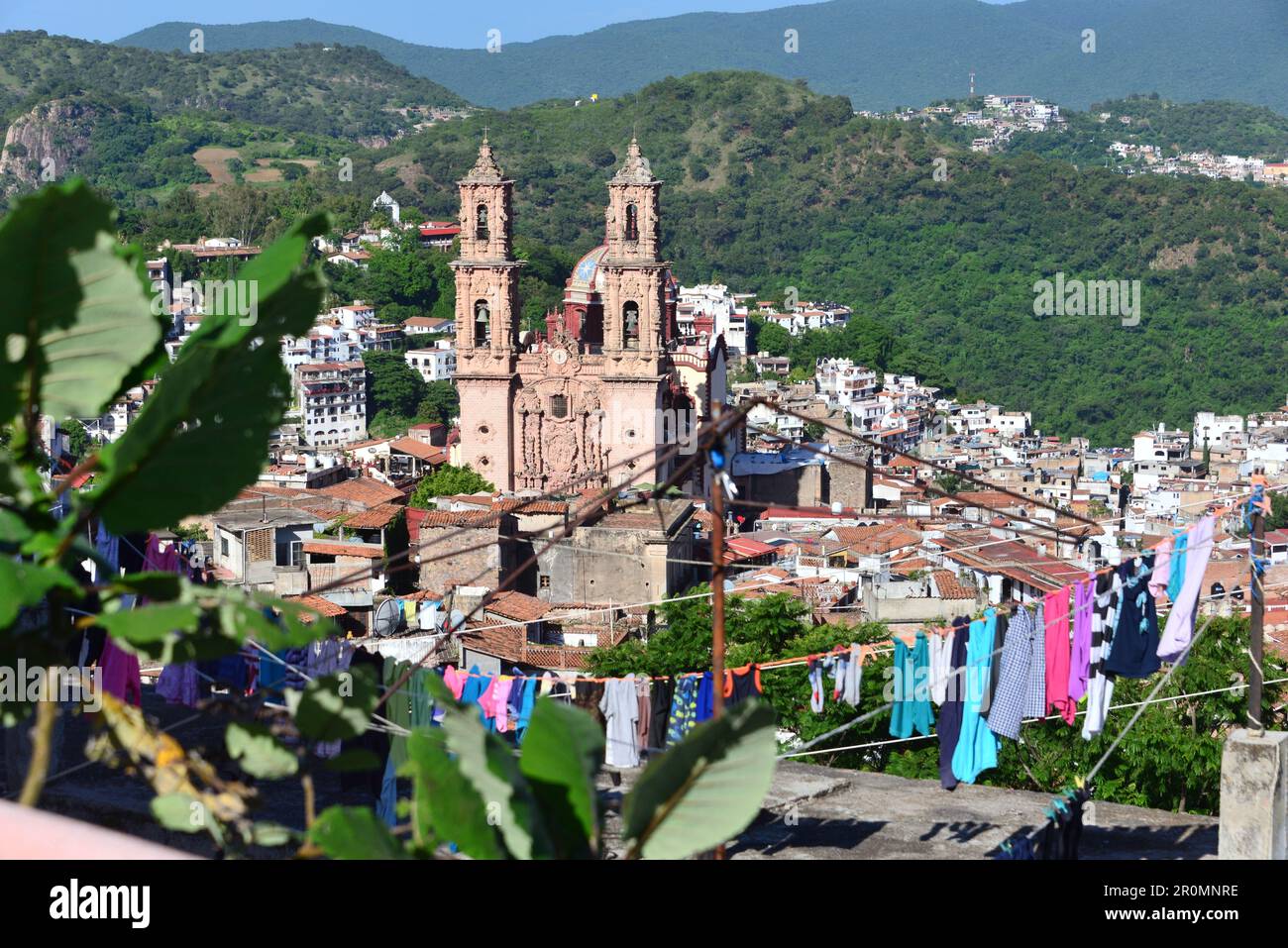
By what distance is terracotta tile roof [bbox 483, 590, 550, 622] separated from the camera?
21016mm

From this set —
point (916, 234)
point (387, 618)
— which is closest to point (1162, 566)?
point (387, 618)

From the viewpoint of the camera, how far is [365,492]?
31.8m

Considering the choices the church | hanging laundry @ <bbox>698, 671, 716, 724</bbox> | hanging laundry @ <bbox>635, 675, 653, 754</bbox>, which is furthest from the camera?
the church

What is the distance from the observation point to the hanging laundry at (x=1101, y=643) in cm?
951

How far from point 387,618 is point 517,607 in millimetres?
2987

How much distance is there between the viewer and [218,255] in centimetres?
6750

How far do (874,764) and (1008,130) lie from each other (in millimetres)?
127029

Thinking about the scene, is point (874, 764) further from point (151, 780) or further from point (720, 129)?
point (720, 129)

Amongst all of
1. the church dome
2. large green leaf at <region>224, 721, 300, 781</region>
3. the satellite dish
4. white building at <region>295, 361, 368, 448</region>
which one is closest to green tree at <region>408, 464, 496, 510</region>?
the church dome

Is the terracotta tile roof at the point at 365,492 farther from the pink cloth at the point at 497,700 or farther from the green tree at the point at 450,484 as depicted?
the pink cloth at the point at 497,700

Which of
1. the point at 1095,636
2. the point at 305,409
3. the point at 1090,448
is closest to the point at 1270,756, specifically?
the point at 1095,636

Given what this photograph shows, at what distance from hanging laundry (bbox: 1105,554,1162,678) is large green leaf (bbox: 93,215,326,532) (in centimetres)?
796

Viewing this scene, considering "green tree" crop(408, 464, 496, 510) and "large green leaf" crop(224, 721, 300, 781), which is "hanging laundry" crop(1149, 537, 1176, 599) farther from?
"green tree" crop(408, 464, 496, 510)

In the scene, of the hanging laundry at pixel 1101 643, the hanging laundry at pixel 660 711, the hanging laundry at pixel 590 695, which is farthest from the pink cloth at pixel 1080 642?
the hanging laundry at pixel 660 711
